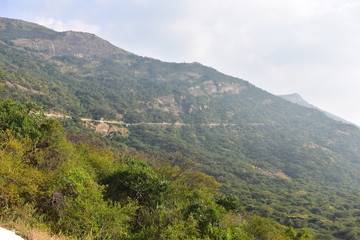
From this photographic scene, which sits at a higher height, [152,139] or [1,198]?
[1,198]

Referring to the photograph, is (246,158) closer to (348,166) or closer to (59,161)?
(348,166)

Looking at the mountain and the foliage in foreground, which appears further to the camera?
the mountain

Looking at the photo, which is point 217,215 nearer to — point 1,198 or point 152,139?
point 1,198

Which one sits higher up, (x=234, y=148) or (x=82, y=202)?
(x=82, y=202)

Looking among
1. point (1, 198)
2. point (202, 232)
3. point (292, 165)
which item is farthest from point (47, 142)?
point (292, 165)

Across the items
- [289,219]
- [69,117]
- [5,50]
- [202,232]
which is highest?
[5,50]

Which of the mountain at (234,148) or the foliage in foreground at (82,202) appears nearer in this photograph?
the foliage in foreground at (82,202)

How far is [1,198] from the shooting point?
14.2m

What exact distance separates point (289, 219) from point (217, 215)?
2205 inches

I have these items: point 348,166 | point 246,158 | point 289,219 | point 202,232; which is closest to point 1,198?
point 202,232

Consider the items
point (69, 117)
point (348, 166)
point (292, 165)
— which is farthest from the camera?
point (348, 166)

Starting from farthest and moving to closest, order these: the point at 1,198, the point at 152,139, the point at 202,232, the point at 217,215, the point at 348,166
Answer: the point at 348,166 → the point at 152,139 → the point at 217,215 → the point at 202,232 → the point at 1,198

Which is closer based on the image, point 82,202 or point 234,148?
point 82,202

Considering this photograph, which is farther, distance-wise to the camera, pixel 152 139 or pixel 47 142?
pixel 152 139
